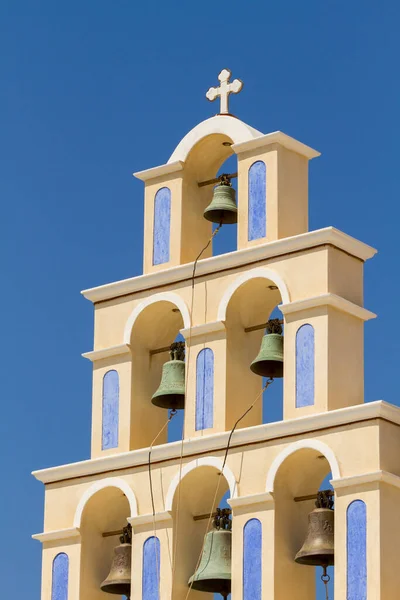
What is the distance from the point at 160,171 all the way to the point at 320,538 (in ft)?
17.6

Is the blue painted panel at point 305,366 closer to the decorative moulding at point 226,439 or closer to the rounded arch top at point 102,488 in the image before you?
the decorative moulding at point 226,439

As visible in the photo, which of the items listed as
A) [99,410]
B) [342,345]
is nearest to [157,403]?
[99,410]

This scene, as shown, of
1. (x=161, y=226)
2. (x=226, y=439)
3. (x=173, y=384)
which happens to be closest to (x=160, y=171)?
(x=161, y=226)

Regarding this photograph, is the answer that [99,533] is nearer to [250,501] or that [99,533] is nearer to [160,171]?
[250,501]

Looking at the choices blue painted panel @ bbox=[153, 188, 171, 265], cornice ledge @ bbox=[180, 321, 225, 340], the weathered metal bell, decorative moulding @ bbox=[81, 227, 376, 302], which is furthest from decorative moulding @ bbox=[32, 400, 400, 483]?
blue painted panel @ bbox=[153, 188, 171, 265]

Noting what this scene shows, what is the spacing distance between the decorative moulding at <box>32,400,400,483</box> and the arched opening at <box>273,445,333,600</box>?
30 centimetres

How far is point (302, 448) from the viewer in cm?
3020

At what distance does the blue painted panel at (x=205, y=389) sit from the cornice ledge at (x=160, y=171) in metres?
2.40

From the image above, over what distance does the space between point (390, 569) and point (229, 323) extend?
12.8ft

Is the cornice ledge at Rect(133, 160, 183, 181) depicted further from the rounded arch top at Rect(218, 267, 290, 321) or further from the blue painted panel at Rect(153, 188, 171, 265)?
the rounded arch top at Rect(218, 267, 290, 321)

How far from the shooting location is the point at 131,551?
104ft

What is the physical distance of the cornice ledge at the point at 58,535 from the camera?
32.1 meters

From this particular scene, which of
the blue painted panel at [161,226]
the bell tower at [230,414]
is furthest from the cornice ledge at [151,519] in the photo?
the blue painted panel at [161,226]

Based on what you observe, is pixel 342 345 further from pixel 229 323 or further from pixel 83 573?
pixel 83 573
